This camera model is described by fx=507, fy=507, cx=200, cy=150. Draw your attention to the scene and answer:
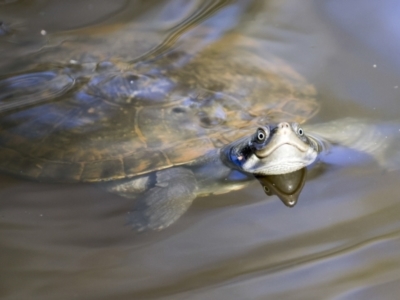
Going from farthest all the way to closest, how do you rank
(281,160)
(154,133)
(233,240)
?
(154,133)
(281,160)
(233,240)

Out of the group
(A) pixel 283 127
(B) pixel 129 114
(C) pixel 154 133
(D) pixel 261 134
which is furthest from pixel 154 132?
(A) pixel 283 127

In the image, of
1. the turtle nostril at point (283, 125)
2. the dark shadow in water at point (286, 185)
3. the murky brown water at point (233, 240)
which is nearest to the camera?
the murky brown water at point (233, 240)

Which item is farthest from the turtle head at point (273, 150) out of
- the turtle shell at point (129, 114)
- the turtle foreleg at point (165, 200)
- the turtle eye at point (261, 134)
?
the turtle foreleg at point (165, 200)

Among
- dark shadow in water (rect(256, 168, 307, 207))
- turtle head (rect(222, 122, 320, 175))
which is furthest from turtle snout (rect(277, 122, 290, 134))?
dark shadow in water (rect(256, 168, 307, 207))

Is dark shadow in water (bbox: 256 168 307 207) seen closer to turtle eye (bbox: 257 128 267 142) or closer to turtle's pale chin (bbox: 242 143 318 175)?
turtle's pale chin (bbox: 242 143 318 175)

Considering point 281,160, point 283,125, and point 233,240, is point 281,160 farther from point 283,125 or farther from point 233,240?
point 233,240

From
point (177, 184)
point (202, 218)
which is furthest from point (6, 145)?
point (202, 218)

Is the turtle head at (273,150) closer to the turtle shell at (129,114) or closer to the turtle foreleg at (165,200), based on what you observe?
the turtle shell at (129,114)
